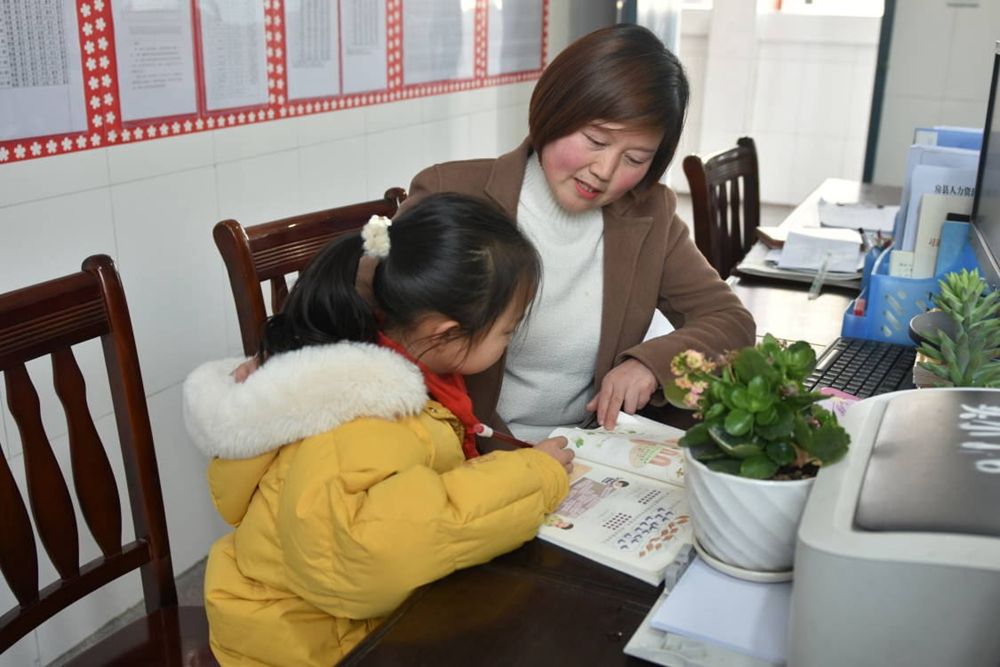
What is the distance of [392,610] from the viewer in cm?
91

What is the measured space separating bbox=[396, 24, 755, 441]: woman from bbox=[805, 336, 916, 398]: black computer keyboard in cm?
13

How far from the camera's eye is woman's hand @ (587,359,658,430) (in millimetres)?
1307

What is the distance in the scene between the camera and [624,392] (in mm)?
1317

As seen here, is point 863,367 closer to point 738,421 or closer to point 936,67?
point 738,421

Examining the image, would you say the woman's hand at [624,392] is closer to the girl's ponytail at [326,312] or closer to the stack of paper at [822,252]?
the girl's ponytail at [326,312]

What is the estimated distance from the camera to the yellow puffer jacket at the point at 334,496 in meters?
0.87

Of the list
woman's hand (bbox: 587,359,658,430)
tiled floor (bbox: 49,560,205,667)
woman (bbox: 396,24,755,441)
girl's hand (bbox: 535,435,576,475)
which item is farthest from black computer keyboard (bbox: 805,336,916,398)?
tiled floor (bbox: 49,560,205,667)

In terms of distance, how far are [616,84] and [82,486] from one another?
86cm

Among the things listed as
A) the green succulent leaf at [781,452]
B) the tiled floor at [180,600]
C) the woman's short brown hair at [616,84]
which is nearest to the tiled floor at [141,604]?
the tiled floor at [180,600]

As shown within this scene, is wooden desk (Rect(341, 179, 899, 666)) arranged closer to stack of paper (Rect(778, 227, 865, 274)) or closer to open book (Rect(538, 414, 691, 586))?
open book (Rect(538, 414, 691, 586))

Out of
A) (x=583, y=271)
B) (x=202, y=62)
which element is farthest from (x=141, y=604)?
(x=583, y=271)

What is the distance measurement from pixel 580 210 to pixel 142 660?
2.87ft

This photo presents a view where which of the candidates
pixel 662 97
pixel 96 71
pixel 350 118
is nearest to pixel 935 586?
pixel 662 97

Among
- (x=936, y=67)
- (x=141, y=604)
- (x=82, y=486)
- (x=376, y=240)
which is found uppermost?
(x=936, y=67)
